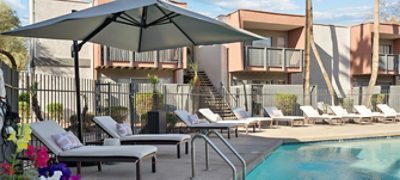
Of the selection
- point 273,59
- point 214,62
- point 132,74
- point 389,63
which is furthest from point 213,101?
point 389,63

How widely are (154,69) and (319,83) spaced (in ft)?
36.2

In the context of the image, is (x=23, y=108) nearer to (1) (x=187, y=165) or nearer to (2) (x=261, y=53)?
(1) (x=187, y=165)

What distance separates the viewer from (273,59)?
23562 mm

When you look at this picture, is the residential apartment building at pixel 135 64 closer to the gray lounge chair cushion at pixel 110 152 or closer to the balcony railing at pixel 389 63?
the balcony railing at pixel 389 63

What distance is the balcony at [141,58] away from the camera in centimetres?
1994

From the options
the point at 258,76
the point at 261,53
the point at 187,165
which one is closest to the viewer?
the point at 187,165

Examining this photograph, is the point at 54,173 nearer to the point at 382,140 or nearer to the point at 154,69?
the point at 382,140

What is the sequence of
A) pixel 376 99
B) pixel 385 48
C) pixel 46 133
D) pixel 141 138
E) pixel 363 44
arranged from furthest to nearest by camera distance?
pixel 385 48 < pixel 363 44 < pixel 376 99 < pixel 141 138 < pixel 46 133

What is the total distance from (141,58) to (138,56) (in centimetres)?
19

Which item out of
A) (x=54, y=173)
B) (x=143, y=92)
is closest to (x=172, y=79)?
(x=143, y=92)

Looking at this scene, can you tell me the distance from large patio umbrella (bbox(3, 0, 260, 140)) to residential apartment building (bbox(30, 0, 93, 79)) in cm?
1303

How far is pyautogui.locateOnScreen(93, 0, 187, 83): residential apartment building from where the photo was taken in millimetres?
19984

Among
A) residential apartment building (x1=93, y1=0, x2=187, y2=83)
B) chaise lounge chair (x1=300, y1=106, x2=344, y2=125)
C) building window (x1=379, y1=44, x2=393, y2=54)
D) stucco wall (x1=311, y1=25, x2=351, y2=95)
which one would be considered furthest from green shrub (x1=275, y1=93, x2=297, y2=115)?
building window (x1=379, y1=44, x2=393, y2=54)

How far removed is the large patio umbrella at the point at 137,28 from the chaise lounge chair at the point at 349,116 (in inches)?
473
